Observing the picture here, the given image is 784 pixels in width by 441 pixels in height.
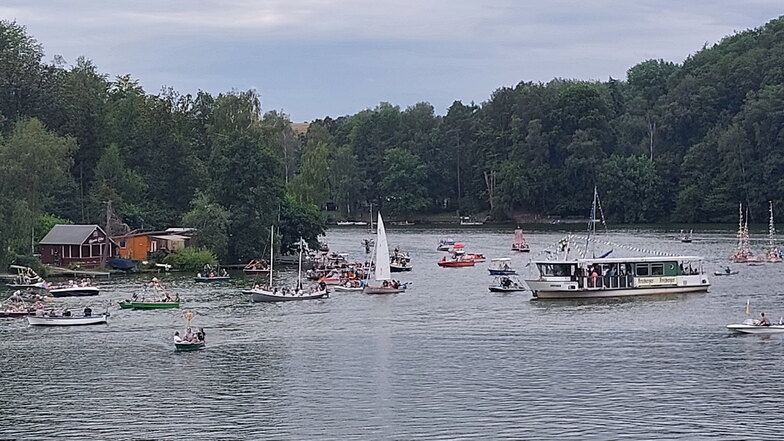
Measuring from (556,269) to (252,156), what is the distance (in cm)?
3727

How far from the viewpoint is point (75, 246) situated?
352ft

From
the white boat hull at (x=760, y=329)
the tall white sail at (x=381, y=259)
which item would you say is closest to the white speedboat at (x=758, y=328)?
the white boat hull at (x=760, y=329)

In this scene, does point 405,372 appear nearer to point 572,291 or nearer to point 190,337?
point 190,337

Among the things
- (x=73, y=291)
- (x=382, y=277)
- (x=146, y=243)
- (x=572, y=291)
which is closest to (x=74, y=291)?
(x=73, y=291)

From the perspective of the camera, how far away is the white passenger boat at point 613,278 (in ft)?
279

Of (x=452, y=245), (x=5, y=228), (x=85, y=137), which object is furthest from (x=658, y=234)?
(x=5, y=228)

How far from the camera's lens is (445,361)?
2325 inches

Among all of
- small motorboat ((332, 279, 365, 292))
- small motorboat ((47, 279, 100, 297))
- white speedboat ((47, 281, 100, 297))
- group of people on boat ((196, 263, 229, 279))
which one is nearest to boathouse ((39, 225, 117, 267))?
group of people on boat ((196, 263, 229, 279))

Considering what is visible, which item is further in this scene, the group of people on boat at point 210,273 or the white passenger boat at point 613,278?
the group of people on boat at point 210,273

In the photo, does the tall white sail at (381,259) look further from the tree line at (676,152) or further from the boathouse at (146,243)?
the tree line at (676,152)

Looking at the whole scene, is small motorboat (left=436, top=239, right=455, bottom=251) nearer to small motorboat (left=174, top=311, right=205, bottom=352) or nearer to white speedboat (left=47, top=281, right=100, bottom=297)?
white speedboat (left=47, top=281, right=100, bottom=297)

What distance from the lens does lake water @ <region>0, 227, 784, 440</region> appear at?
4625 cm

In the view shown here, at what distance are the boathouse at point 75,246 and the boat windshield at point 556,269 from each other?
41.9m

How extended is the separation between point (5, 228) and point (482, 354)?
50.7m
